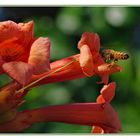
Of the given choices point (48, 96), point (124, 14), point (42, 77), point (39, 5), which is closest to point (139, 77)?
point (124, 14)

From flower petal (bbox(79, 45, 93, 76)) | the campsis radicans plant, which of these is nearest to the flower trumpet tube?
the campsis radicans plant

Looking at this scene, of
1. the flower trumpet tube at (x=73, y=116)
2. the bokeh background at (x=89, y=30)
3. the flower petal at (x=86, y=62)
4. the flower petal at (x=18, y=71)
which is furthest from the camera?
the bokeh background at (x=89, y=30)

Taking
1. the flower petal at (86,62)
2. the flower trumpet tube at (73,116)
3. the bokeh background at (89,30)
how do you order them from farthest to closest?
1. the bokeh background at (89,30)
2. the flower trumpet tube at (73,116)
3. the flower petal at (86,62)

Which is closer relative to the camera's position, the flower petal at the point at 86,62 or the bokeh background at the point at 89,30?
the flower petal at the point at 86,62

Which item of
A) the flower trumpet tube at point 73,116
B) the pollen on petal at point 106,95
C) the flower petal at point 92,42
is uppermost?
the flower petal at point 92,42

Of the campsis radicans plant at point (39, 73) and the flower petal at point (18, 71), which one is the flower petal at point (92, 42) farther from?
the flower petal at point (18, 71)

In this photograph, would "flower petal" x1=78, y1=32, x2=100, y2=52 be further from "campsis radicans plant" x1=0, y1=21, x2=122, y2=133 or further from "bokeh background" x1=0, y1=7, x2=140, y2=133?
"bokeh background" x1=0, y1=7, x2=140, y2=133

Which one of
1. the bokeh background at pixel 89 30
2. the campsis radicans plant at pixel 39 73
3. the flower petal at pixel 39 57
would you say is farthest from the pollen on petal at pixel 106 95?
the flower petal at pixel 39 57
